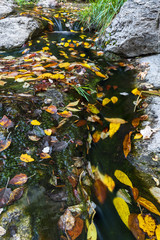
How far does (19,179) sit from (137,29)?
3.23 metres

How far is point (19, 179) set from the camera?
3.64ft

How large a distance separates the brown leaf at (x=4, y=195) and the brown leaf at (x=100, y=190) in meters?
0.75

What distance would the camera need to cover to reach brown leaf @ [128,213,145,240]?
1098mm

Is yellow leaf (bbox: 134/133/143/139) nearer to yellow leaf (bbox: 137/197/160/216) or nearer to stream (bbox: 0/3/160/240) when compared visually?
stream (bbox: 0/3/160/240)

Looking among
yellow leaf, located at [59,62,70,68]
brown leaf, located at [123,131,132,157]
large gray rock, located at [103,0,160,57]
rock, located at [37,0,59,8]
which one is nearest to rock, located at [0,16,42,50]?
yellow leaf, located at [59,62,70,68]

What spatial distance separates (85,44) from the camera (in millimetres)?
3875

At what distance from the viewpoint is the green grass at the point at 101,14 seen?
3.65 meters

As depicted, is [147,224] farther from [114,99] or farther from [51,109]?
[114,99]

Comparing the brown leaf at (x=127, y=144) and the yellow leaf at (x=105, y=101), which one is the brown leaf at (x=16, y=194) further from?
the yellow leaf at (x=105, y=101)

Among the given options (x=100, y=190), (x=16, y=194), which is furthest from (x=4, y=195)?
(x=100, y=190)

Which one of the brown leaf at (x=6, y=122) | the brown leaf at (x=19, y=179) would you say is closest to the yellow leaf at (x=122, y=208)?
the brown leaf at (x=19, y=179)

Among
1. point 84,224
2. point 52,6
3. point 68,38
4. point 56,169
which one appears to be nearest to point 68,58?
point 68,38

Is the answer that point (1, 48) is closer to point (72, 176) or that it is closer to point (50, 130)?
point (50, 130)

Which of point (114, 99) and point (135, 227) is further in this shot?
point (114, 99)
